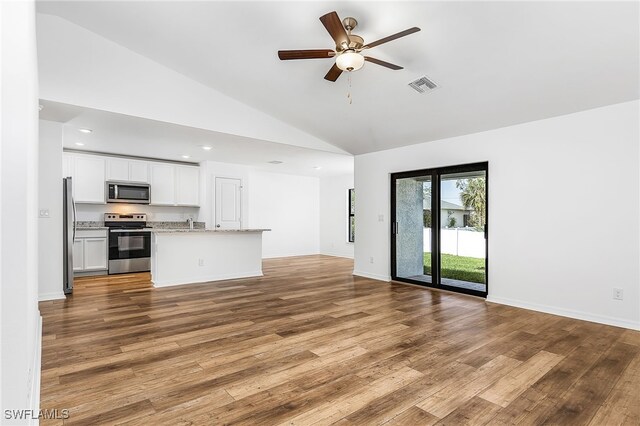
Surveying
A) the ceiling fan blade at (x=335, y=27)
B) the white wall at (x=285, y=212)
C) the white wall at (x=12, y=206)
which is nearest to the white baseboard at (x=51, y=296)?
the white wall at (x=12, y=206)

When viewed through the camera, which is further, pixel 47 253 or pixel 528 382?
pixel 47 253

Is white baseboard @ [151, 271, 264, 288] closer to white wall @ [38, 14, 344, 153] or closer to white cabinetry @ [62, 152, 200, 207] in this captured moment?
white cabinetry @ [62, 152, 200, 207]

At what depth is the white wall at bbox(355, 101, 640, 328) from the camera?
3656mm

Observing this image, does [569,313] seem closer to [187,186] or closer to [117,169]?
[187,186]

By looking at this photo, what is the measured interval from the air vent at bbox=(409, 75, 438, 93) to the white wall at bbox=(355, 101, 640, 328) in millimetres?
1390

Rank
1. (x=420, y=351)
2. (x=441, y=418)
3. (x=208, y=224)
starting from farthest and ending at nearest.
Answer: (x=208, y=224), (x=420, y=351), (x=441, y=418)

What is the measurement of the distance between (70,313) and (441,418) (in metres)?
4.21

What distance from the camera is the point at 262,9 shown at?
326 cm

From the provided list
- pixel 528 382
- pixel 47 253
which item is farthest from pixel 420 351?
pixel 47 253

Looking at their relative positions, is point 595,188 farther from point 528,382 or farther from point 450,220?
point 528,382

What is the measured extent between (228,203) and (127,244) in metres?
2.29

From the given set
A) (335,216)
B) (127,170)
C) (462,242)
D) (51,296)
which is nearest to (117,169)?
(127,170)

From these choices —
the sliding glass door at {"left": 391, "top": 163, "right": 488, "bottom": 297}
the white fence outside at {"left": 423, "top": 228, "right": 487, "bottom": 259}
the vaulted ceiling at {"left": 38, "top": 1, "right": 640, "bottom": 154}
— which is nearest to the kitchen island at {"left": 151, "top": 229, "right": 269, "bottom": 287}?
the vaulted ceiling at {"left": 38, "top": 1, "right": 640, "bottom": 154}

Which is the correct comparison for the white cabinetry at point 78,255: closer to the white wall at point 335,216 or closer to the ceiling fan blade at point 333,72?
the ceiling fan blade at point 333,72
